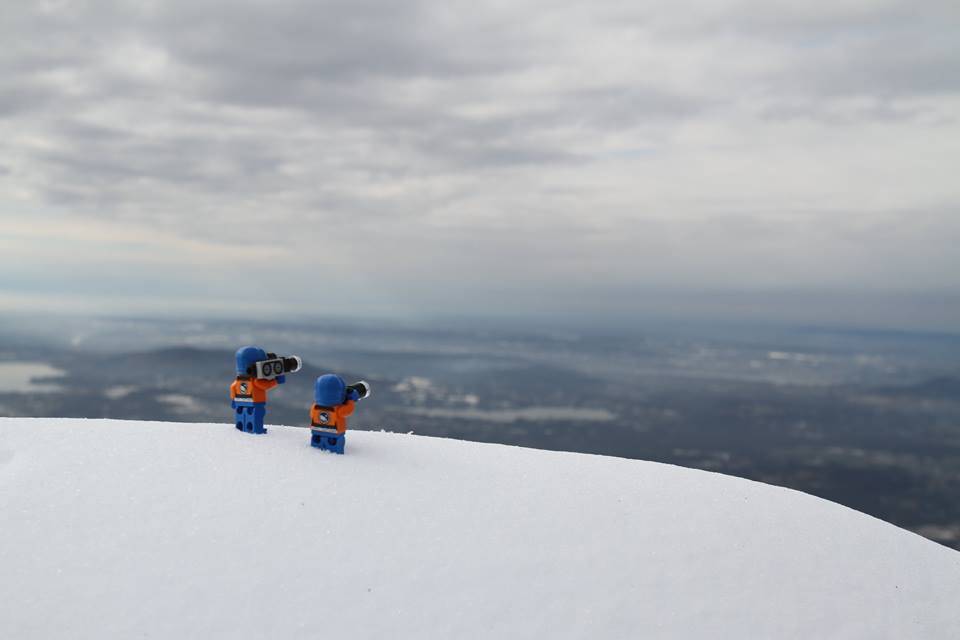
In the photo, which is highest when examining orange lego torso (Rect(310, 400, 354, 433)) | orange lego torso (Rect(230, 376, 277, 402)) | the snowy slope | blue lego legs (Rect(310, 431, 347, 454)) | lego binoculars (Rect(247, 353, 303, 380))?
lego binoculars (Rect(247, 353, 303, 380))

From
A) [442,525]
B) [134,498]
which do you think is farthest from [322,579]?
[134,498]

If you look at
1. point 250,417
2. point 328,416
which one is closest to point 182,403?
point 250,417

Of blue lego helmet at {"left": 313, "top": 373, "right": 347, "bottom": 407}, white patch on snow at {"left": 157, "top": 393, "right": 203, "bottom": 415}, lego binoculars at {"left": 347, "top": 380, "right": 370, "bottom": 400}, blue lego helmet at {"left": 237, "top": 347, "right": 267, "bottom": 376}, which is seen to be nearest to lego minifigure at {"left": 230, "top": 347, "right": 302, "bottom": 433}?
blue lego helmet at {"left": 237, "top": 347, "right": 267, "bottom": 376}

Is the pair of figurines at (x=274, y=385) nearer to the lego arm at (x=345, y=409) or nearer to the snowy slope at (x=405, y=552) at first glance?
the lego arm at (x=345, y=409)

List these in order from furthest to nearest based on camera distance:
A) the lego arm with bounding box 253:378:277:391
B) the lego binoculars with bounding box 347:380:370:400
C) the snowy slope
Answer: the lego arm with bounding box 253:378:277:391 < the lego binoculars with bounding box 347:380:370:400 < the snowy slope

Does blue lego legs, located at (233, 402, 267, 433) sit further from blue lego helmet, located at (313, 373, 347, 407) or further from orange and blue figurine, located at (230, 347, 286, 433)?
blue lego helmet, located at (313, 373, 347, 407)

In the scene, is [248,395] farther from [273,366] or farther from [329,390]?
[329,390]

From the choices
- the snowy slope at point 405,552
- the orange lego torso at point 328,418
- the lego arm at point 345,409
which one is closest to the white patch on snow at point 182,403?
the lego arm at point 345,409
